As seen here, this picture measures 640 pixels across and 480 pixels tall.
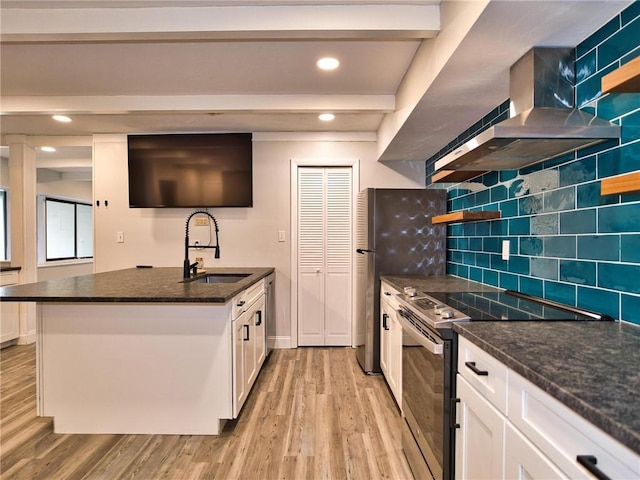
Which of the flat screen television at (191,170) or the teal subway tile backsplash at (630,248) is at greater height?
the flat screen television at (191,170)

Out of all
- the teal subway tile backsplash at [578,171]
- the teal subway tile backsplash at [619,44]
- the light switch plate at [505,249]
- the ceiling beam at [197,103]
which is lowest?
the light switch plate at [505,249]

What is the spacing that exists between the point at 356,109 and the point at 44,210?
5.48 metres

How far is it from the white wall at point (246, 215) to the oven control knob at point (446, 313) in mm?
2428

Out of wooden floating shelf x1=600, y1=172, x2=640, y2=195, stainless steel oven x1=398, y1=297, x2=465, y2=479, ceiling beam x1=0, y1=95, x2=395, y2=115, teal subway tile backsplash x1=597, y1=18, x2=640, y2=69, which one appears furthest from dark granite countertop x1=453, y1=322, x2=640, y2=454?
ceiling beam x1=0, y1=95, x2=395, y2=115

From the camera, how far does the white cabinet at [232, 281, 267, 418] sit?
2.10m

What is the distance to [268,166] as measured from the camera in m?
3.69

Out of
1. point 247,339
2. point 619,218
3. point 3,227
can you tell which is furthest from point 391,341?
point 3,227

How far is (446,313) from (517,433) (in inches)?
20.1

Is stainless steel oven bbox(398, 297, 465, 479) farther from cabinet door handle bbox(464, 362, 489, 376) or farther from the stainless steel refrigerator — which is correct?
the stainless steel refrigerator

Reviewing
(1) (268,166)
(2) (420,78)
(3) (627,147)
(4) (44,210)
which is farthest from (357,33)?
(4) (44,210)

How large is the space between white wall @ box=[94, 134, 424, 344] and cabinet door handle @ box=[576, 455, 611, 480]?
3.13 metres

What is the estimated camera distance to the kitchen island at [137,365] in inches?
79.9

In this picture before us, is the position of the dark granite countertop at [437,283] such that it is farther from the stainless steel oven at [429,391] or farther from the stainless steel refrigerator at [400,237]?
the stainless steel oven at [429,391]

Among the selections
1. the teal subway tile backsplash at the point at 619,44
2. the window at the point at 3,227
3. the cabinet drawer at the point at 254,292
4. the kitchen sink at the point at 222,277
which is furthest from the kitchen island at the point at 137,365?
the window at the point at 3,227
